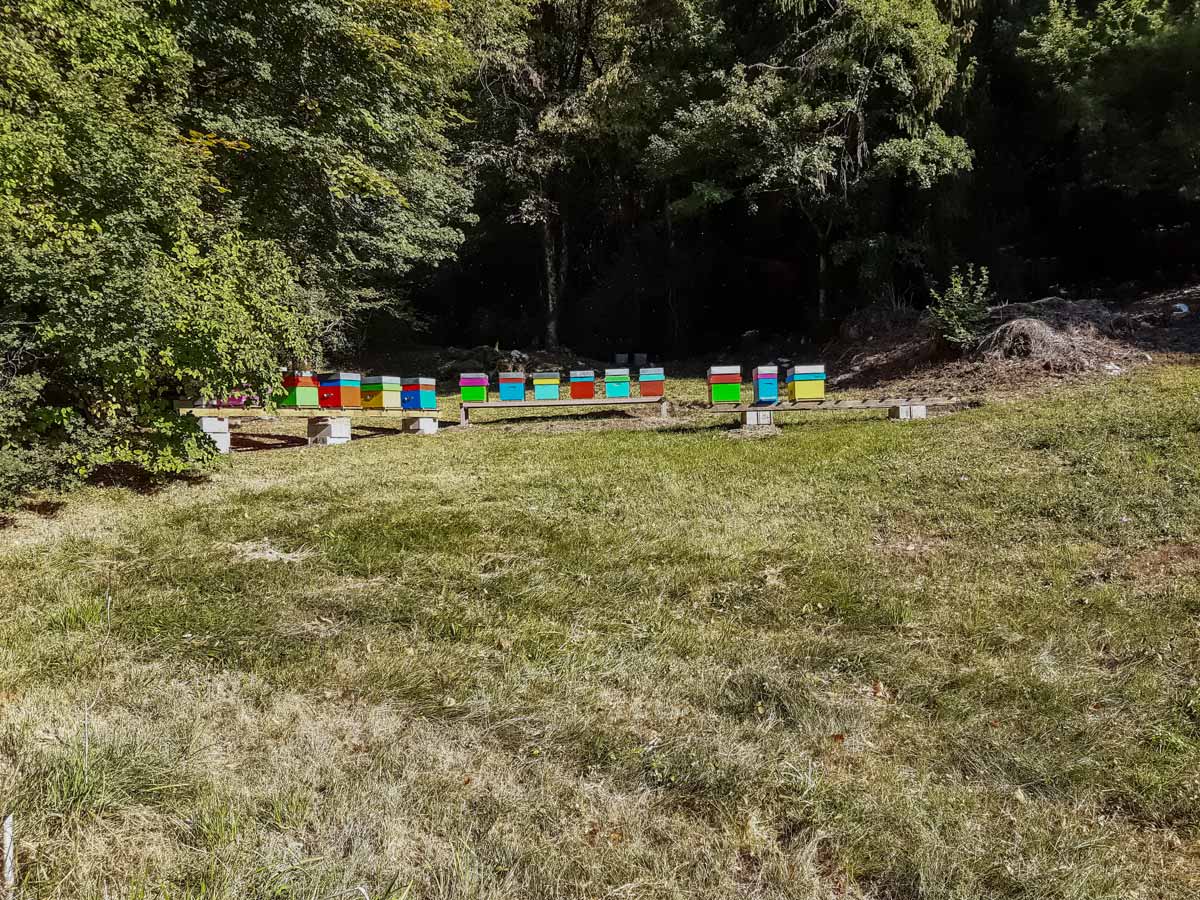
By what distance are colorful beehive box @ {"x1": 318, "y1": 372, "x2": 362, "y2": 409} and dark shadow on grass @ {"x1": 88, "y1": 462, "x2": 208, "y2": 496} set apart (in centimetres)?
320

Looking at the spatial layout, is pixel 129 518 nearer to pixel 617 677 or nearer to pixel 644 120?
pixel 617 677

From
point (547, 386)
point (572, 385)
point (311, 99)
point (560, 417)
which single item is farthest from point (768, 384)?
point (311, 99)

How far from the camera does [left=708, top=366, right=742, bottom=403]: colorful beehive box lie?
985 cm

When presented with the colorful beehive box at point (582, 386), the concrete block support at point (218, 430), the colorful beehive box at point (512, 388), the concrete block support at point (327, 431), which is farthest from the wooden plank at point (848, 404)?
the concrete block support at point (218, 430)

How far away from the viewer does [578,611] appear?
4168mm

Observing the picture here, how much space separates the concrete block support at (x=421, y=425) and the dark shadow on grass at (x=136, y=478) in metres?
3.52

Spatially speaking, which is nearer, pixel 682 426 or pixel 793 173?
pixel 682 426

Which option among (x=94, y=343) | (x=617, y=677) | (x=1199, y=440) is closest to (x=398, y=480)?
(x=94, y=343)

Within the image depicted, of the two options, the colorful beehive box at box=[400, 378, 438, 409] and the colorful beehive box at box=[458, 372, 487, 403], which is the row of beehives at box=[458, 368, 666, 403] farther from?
the colorful beehive box at box=[400, 378, 438, 409]

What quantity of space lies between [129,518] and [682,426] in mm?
6458

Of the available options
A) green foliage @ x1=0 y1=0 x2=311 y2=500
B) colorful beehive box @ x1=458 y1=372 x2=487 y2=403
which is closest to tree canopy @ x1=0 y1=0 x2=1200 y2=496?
green foliage @ x1=0 y1=0 x2=311 y2=500

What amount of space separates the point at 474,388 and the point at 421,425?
102 cm

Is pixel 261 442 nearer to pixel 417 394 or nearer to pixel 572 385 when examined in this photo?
pixel 417 394

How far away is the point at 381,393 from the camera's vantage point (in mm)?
10609
